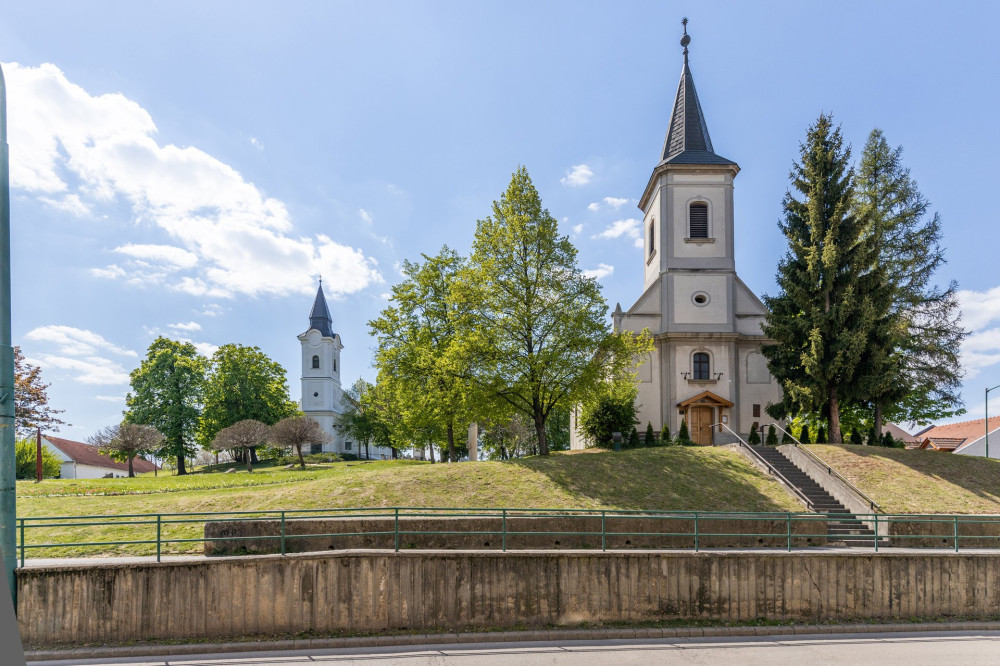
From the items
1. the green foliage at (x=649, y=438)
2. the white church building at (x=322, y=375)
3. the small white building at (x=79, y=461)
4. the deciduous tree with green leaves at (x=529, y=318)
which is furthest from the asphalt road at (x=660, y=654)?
the white church building at (x=322, y=375)

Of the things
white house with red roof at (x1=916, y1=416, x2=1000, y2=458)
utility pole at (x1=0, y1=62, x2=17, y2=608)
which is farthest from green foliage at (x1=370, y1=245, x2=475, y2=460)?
white house with red roof at (x1=916, y1=416, x2=1000, y2=458)

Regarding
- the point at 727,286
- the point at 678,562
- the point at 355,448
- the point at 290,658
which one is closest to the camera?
the point at 290,658

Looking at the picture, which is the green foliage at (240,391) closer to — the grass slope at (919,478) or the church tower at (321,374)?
the church tower at (321,374)

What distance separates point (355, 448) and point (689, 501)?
67.2 meters

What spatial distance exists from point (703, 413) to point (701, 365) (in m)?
2.69

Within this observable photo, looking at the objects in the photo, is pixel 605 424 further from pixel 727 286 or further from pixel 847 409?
pixel 847 409

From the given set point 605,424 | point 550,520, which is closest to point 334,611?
point 550,520

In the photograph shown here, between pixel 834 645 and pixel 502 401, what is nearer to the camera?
pixel 834 645

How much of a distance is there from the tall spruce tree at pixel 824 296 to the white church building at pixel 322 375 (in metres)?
56.0

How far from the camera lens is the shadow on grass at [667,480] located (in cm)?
1827

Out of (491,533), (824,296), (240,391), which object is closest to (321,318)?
(240,391)

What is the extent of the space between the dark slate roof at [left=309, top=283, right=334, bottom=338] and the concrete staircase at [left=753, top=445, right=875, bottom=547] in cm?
6225

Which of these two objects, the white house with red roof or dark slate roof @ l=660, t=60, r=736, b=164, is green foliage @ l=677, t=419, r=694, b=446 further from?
the white house with red roof

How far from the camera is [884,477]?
66.7 feet
